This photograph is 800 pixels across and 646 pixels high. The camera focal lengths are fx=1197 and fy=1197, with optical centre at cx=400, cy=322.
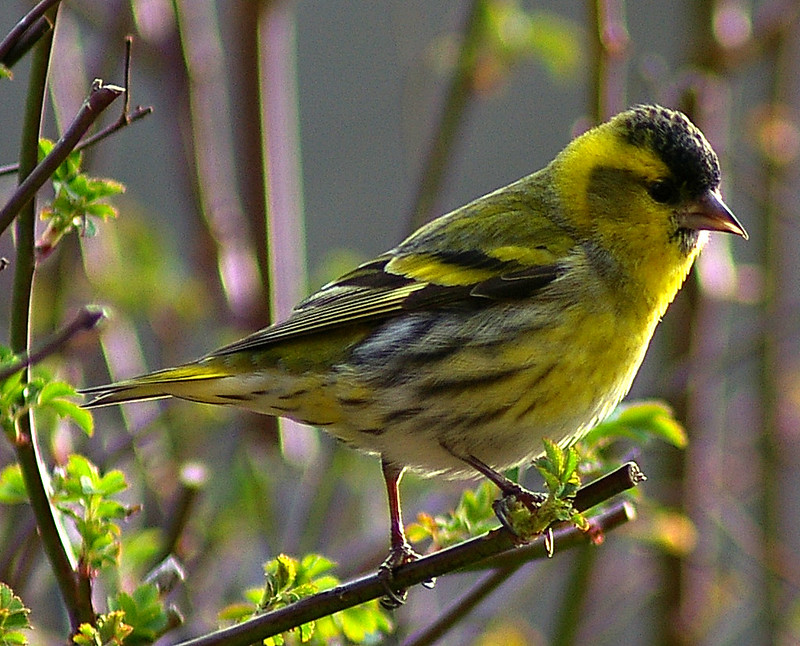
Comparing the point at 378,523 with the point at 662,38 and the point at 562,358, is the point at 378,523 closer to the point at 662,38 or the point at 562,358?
the point at 562,358

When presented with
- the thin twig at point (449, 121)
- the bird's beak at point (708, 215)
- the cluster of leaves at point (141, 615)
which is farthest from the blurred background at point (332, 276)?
the cluster of leaves at point (141, 615)

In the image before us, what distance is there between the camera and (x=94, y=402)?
7.70 ft

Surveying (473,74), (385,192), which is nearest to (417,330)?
(473,74)

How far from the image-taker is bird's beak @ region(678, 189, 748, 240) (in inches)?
Result: 119

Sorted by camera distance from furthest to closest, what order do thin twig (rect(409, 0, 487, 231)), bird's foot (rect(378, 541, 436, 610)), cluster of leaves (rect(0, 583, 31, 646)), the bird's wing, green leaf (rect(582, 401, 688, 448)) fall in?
thin twig (rect(409, 0, 487, 231)), the bird's wing, green leaf (rect(582, 401, 688, 448)), bird's foot (rect(378, 541, 436, 610)), cluster of leaves (rect(0, 583, 31, 646))

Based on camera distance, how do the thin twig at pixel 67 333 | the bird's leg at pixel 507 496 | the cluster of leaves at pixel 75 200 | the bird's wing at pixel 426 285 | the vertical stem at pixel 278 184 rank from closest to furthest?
the thin twig at pixel 67 333 < the cluster of leaves at pixel 75 200 < the bird's leg at pixel 507 496 < the bird's wing at pixel 426 285 < the vertical stem at pixel 278 184

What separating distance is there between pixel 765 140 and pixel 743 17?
444mm

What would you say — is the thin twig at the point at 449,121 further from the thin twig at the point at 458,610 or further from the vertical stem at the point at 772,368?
the thin twig at the point at 458,610

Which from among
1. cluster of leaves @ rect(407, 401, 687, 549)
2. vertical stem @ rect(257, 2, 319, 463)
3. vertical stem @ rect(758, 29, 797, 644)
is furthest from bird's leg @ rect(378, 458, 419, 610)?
vertical stem @ rect(758, 29, 797, 644)

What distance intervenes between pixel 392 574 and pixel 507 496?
1.32 ft

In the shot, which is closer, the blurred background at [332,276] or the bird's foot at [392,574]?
the bird's foot at [392,574]

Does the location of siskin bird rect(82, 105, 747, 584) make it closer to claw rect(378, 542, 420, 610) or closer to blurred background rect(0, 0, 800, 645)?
claw rect(378, 542, 420, 610)

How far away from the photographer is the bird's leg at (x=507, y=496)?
2039 millimetres

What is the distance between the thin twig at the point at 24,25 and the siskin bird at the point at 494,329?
103cm
